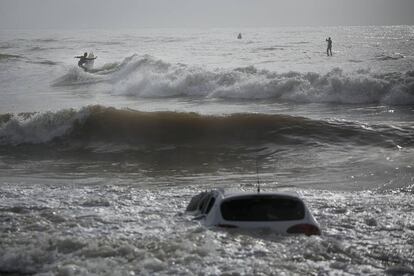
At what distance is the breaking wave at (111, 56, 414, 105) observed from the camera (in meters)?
29.2

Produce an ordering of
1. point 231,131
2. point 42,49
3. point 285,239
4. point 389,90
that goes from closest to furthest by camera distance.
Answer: point 285,239 < point 231,131 < point 389,90 < point 42,49

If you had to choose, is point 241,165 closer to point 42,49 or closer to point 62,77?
point 62,77

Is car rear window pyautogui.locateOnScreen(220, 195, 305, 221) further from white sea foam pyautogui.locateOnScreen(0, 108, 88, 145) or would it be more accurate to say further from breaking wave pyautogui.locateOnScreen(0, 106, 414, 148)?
white sea foam pyautogui.locateOnScreen(0, 108, 88, 145)

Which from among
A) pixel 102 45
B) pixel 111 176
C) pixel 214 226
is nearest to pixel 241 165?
pixel 111 176

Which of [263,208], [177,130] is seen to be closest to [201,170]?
[177,130]

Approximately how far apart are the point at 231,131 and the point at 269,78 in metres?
15.2

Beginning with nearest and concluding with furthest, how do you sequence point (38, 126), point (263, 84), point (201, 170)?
1. point (201, 170)
2. point (38, 126)
3. point (263, 84)

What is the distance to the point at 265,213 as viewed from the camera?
7379 millimetres

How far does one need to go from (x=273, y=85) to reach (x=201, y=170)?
17.8 metres

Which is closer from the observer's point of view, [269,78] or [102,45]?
[269,78]

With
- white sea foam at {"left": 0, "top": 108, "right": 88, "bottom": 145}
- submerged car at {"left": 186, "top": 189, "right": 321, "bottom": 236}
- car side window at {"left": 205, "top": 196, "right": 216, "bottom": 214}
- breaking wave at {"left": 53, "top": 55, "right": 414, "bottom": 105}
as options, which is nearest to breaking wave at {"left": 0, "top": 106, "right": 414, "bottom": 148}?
white sea foam at {"left": 0, "top": 108, "right": 88, "bottom": 145}

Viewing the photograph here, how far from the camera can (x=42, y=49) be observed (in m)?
67.4

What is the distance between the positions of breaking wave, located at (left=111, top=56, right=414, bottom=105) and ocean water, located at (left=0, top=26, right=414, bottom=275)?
107 mm

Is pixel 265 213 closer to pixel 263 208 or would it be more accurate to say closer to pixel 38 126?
pixel 263 208
